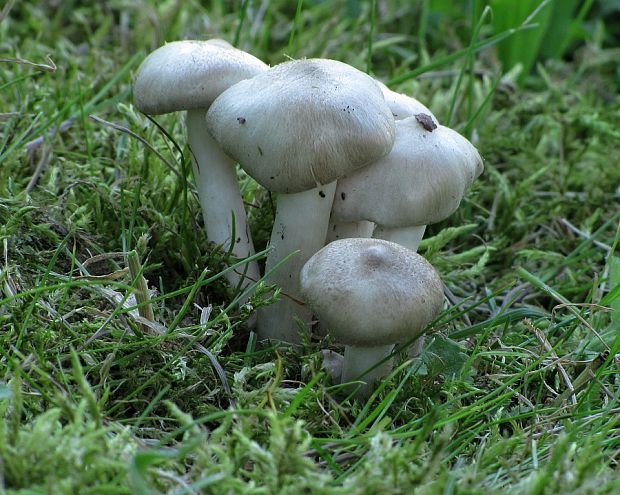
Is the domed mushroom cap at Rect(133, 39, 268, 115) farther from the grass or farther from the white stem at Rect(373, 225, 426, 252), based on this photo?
the white stem at Rect(373, 225, 426, 252)

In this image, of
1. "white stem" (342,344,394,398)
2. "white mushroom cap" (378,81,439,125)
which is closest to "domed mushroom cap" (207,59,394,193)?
"white mushroom cap" (378,81,439,125)

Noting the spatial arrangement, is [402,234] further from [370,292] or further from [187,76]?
[187,76]

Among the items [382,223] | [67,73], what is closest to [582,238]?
[382,223]

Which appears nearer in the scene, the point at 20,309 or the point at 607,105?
the point at 20,309

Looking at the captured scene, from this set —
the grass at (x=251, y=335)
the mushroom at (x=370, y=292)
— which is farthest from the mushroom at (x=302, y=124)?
the grass at (x=251, y=335)

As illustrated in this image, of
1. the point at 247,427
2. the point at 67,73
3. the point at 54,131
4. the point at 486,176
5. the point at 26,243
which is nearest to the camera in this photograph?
the point at 247,427

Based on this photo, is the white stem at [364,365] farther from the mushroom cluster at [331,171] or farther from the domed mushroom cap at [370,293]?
the domed mushroom cap at [370,293]

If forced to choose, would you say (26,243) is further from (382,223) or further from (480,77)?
(480,77)
